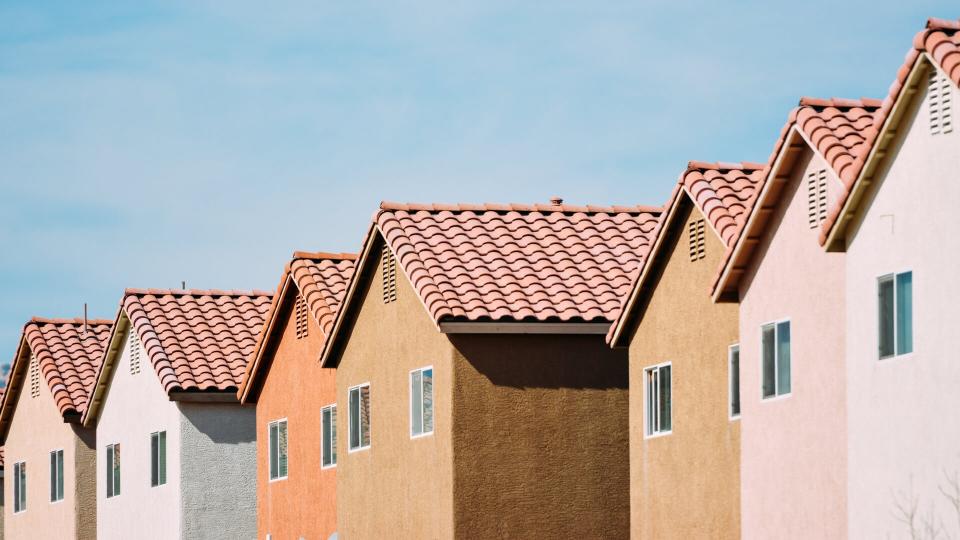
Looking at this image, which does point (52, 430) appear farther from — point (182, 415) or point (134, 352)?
point (182, 415)

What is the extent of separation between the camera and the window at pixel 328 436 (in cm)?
3844

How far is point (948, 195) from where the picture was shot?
69.6 ft

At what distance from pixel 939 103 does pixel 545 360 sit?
1225 centimetres

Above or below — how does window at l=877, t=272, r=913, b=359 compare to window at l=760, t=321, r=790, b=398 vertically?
above

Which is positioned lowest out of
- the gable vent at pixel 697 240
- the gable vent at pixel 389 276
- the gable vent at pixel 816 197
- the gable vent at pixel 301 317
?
the gable vent at pixel 301 317

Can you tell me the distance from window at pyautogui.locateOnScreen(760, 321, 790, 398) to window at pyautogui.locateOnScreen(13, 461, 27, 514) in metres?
30.1

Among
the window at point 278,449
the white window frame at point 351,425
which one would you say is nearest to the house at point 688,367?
the white window frame at point 351,425

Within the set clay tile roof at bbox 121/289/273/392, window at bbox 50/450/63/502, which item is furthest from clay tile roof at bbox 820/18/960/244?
window at bbox 50/450/63/502

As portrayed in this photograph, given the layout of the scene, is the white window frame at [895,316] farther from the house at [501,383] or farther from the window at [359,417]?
the window at [359,417]

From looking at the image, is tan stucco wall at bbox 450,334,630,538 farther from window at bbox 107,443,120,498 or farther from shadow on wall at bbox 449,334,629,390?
window at bbox 107,443,120,498

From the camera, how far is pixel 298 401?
39.9 metres

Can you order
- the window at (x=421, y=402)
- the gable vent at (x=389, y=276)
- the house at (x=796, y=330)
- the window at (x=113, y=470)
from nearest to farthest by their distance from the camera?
the house at (x=796, y=330)
the window at (x=421, y=402)
the gable vent at (x=389, y=276)
the window at (x=113, y=470)

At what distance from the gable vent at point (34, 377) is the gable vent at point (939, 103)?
107 feet

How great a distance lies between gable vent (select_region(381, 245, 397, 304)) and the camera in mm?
34500
